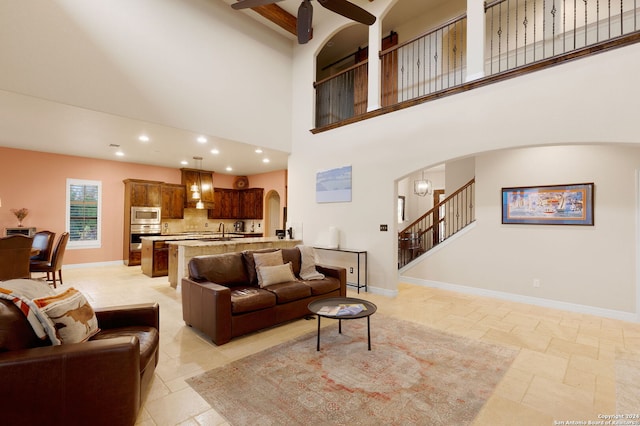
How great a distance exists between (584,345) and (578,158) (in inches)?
105

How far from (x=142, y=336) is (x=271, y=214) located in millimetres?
8556

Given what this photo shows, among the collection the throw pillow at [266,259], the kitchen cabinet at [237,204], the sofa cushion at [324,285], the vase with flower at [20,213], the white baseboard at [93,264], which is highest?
the kitchen cabinet at [237,204]

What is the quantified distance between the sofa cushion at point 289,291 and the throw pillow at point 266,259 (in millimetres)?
269

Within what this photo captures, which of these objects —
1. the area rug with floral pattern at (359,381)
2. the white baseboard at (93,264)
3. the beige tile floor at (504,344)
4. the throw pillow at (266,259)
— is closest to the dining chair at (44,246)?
the beige tile floor at (504,344)

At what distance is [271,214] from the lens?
35.0 ft

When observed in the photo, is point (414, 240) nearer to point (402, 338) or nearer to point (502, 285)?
point (502, 285)

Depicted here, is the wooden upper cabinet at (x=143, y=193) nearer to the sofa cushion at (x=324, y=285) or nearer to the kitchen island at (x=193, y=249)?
the kitchen island at (x=193, y=249)

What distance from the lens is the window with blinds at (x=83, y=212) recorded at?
283 inches

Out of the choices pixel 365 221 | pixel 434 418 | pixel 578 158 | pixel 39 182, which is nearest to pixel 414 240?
pixel 365 221

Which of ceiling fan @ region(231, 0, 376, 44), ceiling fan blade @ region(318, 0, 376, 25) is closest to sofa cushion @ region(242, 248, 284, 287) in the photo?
ceiling fan @ region(231, 0, 376, 44)

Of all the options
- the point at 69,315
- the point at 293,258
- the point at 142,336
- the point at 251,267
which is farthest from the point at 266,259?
the point at 69,315

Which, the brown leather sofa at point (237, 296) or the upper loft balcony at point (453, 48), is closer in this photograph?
the brown leather sofa at point (237, 296)

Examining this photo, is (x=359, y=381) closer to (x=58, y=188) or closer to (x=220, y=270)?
(x=220, y=270)

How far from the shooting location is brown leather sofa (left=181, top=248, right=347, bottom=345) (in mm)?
3016
